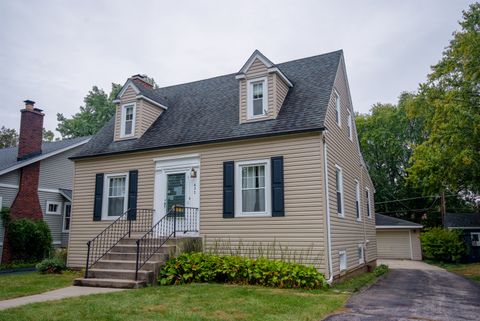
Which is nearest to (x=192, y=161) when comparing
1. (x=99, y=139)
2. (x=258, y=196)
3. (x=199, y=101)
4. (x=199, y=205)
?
(x=199, y=205)

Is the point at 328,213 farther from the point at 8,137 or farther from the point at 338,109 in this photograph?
the point at 8,137

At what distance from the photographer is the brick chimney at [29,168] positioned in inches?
681

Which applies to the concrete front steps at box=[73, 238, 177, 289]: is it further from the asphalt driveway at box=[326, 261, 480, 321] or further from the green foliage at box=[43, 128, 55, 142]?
the green foliage at box=[43, 128, 55, 142]

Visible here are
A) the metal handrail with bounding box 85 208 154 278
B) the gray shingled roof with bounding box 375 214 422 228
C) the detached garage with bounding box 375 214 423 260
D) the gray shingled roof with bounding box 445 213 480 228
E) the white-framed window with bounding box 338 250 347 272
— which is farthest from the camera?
the detached garage with bounding box 375 214 423 260

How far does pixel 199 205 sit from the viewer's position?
11.6m

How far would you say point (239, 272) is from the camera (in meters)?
9.35

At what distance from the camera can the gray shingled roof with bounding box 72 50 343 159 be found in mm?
11062

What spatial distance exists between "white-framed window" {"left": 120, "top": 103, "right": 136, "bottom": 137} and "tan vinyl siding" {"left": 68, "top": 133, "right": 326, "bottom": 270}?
1148 mm

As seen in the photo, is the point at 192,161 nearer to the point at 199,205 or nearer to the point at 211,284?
the point at 199,205

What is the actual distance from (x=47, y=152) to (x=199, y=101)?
30.6 feet

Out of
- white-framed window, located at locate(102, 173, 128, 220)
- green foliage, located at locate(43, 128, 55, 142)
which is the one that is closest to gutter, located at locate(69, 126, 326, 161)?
white-framed window, located at locate(102, 173, 128, 220)

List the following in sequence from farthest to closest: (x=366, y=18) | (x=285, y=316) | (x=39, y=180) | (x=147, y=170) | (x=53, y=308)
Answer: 1. (x=39, y=180)
2. (x=366, y=18)
3. (x=147, y=170)
4. (x=53, y=308)
5. (x=285, y=316)

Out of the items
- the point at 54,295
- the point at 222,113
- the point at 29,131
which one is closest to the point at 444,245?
the point at 222,113

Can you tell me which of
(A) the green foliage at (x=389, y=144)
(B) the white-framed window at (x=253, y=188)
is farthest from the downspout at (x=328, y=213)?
(A) the green foliage at (x=389, y=144)
